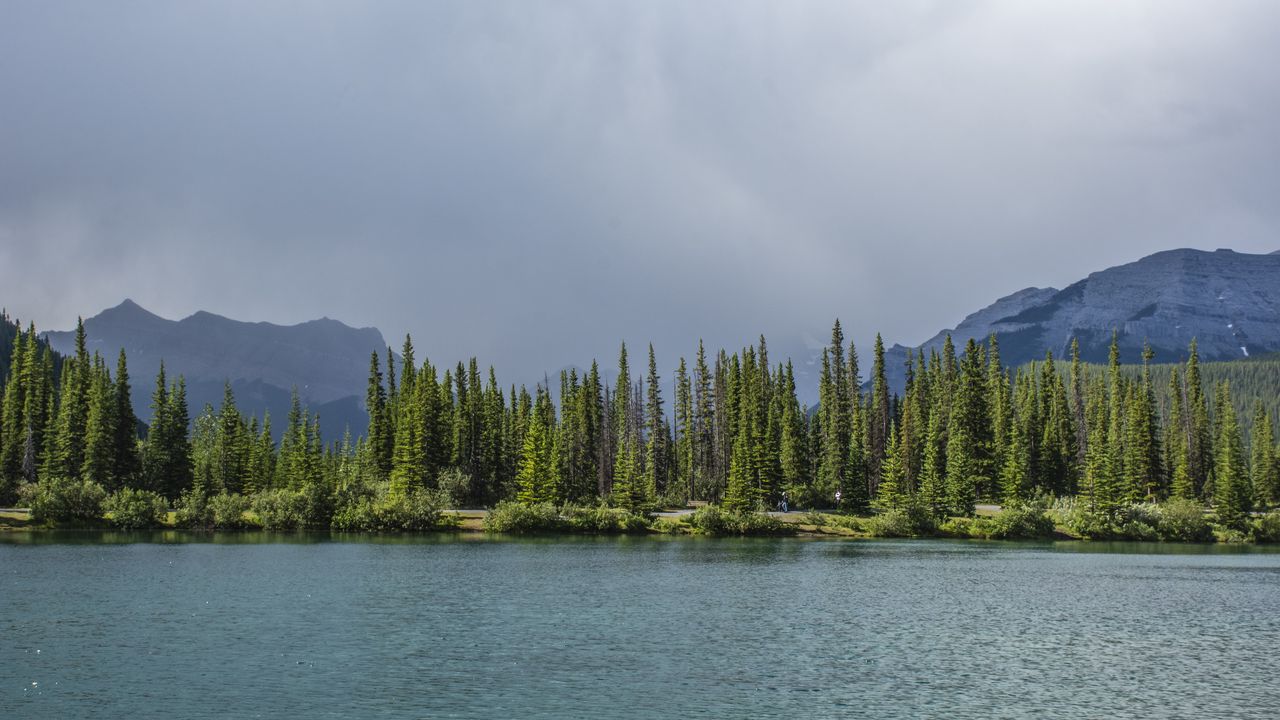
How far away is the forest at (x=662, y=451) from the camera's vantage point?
5054 inches

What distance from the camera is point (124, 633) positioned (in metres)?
45.1

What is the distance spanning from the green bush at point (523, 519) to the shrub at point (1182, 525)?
76538 millimetres

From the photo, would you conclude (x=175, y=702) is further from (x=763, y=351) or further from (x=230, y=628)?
(x=763, y=351)

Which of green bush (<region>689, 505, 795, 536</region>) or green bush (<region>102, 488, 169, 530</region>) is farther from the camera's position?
green bush (<region>102, 488, 169, 530</region>)

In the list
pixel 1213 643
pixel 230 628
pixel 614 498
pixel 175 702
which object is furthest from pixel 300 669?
pixel 614 498

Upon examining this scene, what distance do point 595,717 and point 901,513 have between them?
9851 cm

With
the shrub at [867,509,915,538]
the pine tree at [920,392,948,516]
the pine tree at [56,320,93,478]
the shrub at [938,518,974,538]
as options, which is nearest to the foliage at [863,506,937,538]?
the shrub at [867,509,915,538]

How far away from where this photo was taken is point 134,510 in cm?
12219

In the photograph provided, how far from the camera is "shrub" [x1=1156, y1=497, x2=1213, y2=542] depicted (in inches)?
4815

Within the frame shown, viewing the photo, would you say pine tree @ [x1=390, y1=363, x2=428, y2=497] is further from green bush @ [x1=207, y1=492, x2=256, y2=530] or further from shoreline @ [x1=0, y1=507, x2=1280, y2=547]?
green bush @ [x1=207, y1=492, x2=256, y2=530]

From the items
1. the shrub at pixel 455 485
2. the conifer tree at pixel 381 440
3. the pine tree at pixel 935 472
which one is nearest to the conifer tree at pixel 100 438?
the conifer tree at pixel 381 440

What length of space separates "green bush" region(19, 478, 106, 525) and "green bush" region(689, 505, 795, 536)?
7631 cm

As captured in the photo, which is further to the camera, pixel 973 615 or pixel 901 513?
pixel 901 513

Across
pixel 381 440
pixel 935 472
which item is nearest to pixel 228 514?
pixel 381 440
